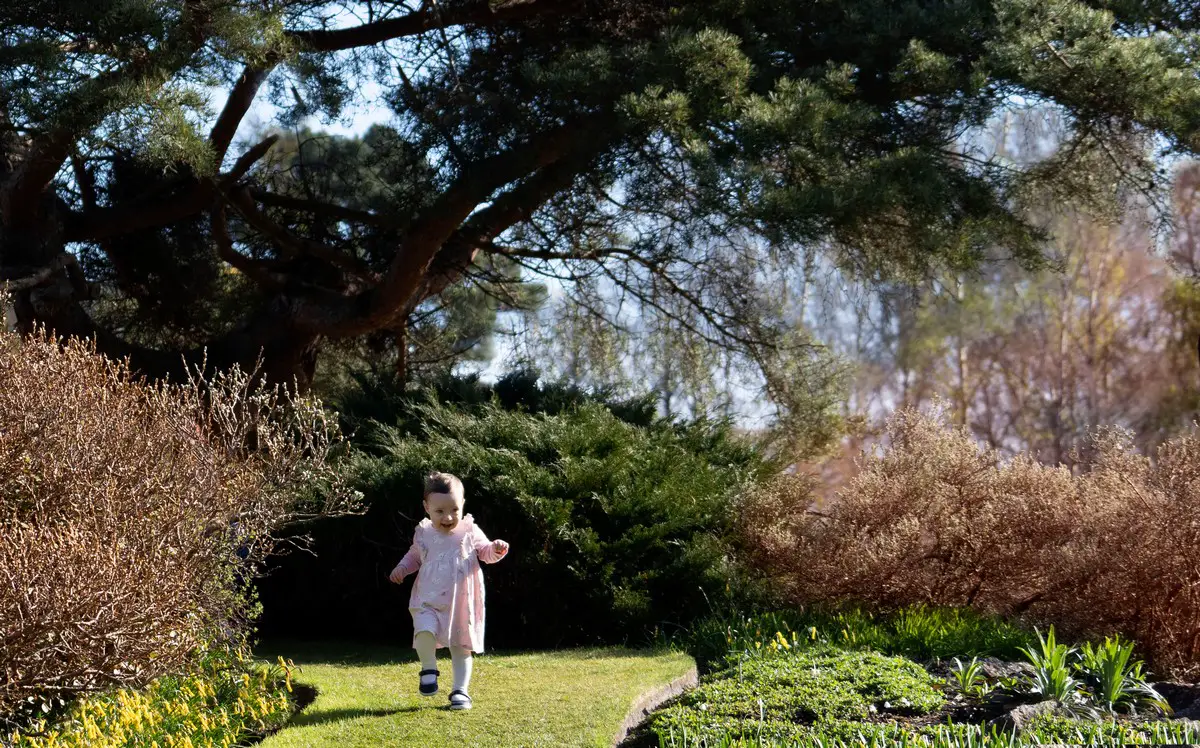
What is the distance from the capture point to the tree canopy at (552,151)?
8.01m

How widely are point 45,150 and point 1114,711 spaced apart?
26.5ft

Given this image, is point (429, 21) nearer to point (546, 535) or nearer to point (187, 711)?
point (546, 535)

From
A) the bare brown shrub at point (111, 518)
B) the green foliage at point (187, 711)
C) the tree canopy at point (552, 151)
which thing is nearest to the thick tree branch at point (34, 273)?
the tree canopy at point (552, 151)

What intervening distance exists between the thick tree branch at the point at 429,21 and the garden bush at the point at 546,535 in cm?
364

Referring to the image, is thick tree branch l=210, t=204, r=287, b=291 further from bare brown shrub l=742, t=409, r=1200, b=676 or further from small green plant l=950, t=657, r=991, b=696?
small green plant l=950, t=657, r=991, b=696

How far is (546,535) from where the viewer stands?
804 cm

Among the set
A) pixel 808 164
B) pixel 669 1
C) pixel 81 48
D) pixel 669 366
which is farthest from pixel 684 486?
pixel 81 48

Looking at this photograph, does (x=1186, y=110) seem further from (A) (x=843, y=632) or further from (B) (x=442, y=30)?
(B) (x=442, y=30)

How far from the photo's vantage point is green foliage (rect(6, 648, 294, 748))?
17.0 feet

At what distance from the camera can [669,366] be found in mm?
11898

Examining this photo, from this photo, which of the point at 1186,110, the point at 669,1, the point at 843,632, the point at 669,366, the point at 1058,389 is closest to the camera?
the point at 843,632

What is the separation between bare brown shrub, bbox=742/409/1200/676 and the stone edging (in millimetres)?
1947

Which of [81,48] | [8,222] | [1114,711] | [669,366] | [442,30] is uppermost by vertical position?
[442,30]

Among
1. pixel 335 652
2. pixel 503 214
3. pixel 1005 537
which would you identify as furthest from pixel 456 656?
pixel 503 214
